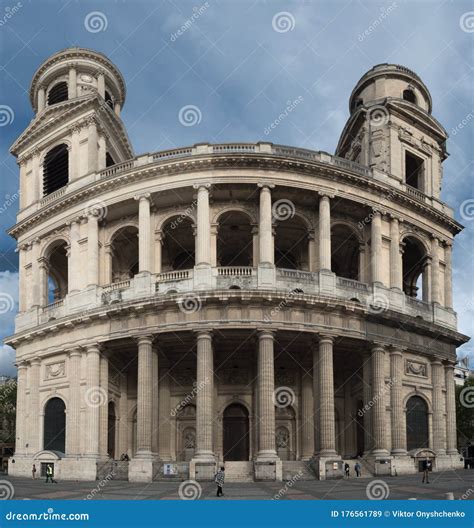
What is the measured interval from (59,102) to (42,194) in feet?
25.5

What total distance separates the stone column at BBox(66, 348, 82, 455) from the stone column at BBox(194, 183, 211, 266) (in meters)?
10.4

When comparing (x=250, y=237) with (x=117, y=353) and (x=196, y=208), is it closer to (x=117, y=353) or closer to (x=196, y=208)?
(x=196, y=208)

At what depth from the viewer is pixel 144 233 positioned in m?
41.9

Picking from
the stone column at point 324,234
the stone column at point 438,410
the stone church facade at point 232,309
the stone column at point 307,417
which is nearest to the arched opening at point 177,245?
the stone church facade at point 232,309

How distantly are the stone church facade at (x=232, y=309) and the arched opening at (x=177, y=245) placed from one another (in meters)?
0.16

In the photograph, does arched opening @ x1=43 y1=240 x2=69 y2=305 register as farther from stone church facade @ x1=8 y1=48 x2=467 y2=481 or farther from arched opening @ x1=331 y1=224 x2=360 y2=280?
arched opening @ x1=331 y1=224 x2=360 y2=280

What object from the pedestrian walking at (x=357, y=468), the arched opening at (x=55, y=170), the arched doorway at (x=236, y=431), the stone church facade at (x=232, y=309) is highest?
the arched opening at (x=55, y=170)

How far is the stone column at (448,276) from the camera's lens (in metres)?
49.8

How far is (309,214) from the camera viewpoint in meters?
44.2

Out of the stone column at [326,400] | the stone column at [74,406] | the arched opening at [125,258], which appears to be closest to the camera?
the stone column at [326,400]

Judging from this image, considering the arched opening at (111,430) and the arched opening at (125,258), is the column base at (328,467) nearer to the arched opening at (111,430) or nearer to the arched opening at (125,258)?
the arched opening at (111,430)

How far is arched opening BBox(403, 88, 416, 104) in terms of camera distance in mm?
54406

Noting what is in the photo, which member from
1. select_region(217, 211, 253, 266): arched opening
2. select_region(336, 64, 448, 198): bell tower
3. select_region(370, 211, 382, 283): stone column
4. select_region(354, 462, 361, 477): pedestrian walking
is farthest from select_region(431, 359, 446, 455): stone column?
select_region(217, 211, 253, 266): arched opening

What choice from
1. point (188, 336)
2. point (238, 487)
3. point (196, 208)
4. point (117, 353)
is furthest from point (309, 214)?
point (238, 487)
